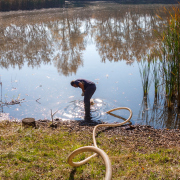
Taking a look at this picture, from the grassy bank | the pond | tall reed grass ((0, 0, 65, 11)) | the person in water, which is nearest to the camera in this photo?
the grassy bank

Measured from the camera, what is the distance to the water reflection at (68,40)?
12.3 metres

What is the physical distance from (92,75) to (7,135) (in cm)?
579

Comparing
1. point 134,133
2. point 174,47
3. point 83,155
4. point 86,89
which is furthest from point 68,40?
point 83,155

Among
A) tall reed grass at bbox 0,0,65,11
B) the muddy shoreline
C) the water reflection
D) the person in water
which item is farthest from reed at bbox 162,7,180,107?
tall reed grass at bbox 0,0,65,11

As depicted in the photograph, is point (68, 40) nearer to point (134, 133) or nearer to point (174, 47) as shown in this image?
point (174, 47)

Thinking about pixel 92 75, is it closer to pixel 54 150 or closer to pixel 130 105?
pixel 130 105

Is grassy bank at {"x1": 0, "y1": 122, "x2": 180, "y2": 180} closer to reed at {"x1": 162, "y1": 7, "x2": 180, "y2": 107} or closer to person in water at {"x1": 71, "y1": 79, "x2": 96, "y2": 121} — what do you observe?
person in water at {"x1": 71, "y1": 79, "x2": 96, "y2": 121}

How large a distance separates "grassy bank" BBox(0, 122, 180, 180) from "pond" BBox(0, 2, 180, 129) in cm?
129

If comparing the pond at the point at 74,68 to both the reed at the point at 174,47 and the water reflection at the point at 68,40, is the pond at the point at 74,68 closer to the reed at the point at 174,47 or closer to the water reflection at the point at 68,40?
the water reflection at the point at 68,40

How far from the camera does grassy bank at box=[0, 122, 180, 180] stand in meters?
3.62

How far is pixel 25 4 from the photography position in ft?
90.1

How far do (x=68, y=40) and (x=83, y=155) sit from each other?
12293 millimetres

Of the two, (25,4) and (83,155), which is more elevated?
(25,4)

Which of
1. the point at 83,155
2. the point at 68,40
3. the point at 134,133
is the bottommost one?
the point at 134,133
